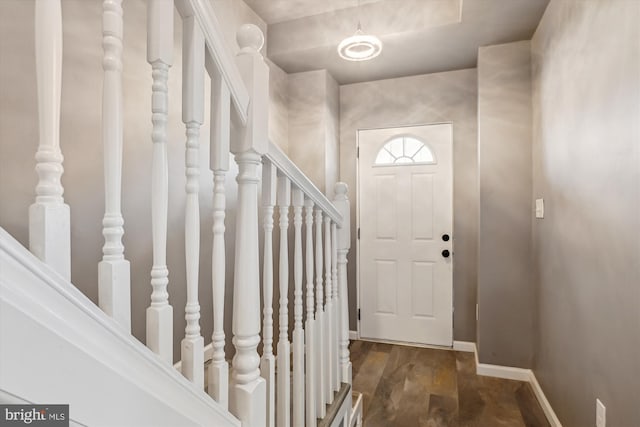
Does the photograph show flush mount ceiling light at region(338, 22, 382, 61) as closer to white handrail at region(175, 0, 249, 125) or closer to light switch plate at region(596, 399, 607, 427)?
white handrail at region(175, 0, 249, 125)

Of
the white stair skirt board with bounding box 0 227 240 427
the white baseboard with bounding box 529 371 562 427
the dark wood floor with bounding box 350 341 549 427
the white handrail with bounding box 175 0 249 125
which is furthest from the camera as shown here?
the dark wood floor with bounding box 350 341 549 427

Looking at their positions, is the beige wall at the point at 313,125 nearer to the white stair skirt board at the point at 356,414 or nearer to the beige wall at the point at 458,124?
the beige wall at the point at 458,124

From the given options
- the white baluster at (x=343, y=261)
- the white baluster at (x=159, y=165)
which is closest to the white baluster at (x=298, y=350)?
the white baluster at (x=343, y=261)

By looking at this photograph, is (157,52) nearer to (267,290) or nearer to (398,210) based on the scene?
(267,290)

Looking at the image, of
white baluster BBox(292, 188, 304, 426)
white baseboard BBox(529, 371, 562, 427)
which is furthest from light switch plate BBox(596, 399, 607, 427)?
white baluster BBox(292, 188, 304, 426)

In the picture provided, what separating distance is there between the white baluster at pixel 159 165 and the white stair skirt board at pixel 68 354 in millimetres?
60

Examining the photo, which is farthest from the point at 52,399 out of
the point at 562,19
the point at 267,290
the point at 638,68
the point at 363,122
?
the point at 363,122

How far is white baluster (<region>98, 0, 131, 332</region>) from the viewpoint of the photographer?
62cm

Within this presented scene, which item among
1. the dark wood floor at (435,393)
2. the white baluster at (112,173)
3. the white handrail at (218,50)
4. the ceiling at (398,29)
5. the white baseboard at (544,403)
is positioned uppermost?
the ceiling at (398,29)

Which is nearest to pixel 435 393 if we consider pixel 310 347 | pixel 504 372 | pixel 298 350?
pixel 504 372

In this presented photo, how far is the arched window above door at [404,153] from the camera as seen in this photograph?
3469 millimetres

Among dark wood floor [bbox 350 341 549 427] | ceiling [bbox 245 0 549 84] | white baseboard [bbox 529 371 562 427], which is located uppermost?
ceiling [bbox 245 0 549 84]

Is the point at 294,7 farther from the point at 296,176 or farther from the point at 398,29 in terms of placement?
the point at 296,176

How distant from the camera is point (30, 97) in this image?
1.27 m
